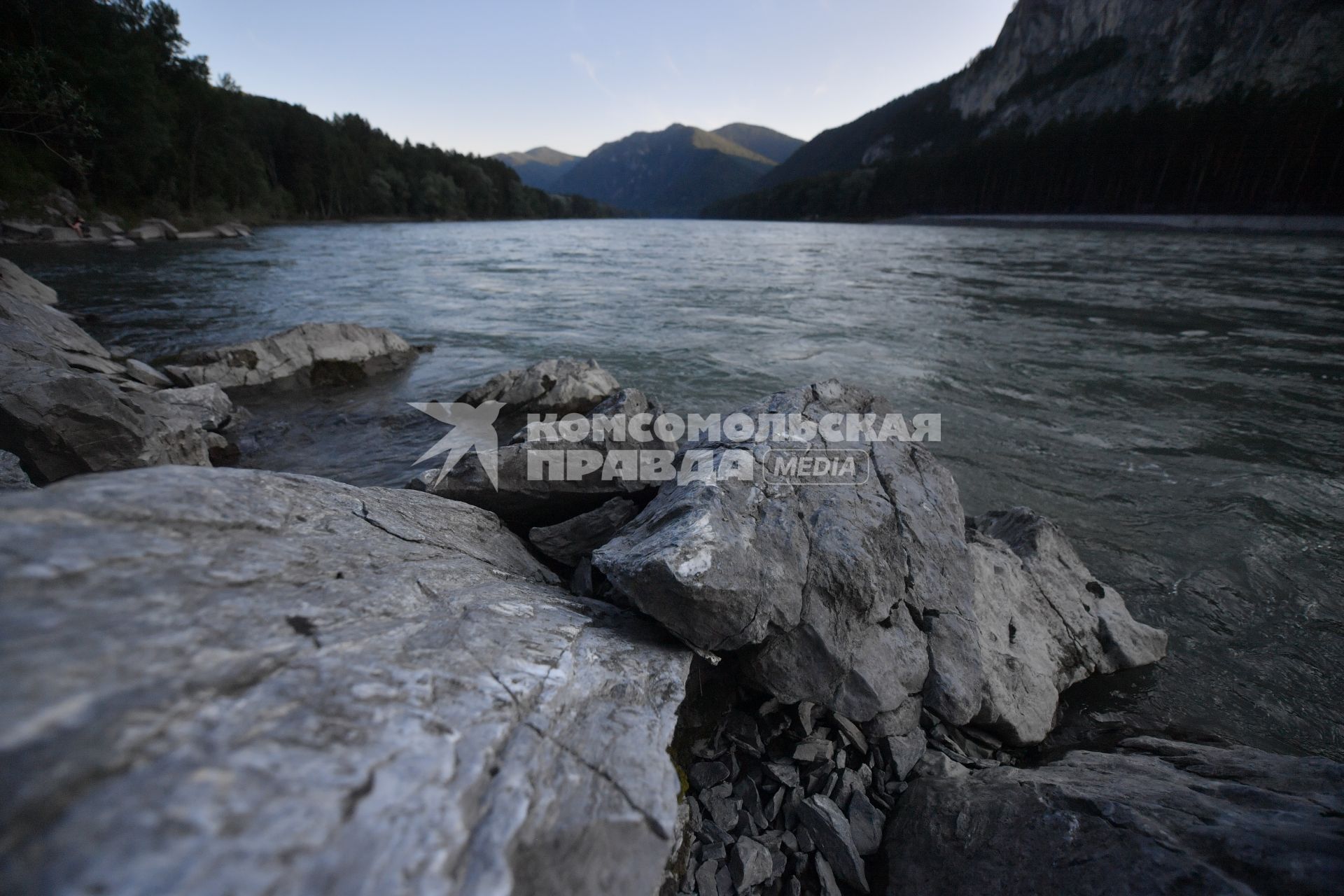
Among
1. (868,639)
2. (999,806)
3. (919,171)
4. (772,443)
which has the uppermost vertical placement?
(919,171)

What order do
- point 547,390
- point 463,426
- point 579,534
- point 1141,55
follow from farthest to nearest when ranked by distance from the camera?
point 1141,55 → point 547,390 → point 463,426 → point 579,534

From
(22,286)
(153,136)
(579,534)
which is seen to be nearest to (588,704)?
(579,534)

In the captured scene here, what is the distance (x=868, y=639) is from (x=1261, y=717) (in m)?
2.72

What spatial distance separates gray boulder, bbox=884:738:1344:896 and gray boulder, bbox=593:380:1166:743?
478 mm

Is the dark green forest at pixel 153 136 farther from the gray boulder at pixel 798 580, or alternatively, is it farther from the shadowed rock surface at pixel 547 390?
the gray boulder at pixel 798 580

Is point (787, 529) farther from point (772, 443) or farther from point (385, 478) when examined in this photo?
point (385, 478)

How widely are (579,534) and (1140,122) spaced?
8512 centimetres

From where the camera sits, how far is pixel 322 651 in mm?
1559

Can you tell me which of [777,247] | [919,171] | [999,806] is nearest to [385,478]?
[999,806]

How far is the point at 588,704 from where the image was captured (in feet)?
6.41

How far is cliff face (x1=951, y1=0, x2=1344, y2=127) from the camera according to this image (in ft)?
212

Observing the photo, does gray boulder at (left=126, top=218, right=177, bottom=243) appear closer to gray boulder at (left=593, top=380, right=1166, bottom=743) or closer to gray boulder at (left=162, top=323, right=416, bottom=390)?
gray boulder at (left=162, top=323, right=416, bottom=390)
